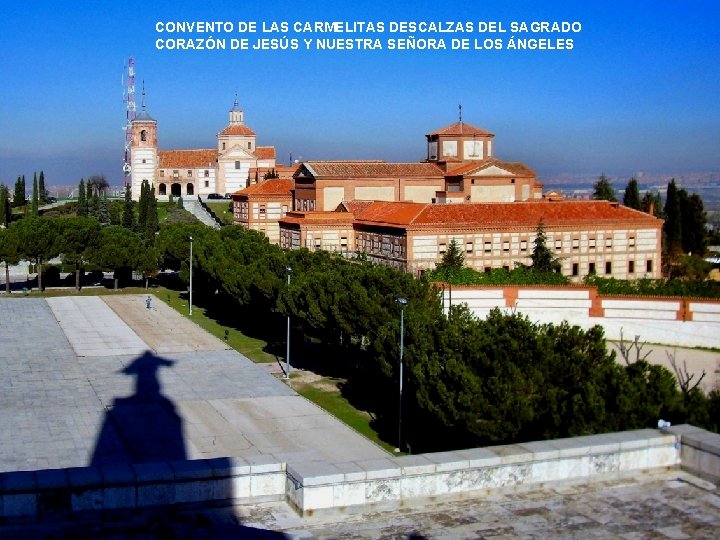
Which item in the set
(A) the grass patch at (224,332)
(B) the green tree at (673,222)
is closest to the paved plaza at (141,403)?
(A) the grass patch at (224,332)

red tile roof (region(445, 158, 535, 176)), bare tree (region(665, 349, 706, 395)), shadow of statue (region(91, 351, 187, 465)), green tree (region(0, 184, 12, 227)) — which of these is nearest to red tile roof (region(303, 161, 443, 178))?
red tile roof (region(445, 158, 535, 176))

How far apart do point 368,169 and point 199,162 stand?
5498cm

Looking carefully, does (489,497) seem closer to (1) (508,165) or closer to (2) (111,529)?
(2) (111,529)

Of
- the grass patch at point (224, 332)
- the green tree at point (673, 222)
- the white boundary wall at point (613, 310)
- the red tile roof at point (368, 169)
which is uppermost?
the red tile roof at point (368, 169)

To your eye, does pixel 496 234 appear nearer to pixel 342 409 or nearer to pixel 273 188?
pixel 342 409

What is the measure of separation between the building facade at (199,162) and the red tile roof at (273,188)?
39.0 meters

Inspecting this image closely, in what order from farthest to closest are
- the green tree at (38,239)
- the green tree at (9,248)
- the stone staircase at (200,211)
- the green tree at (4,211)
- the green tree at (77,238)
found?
the stone staircase at (200,211), the green tree at (4,211), the green tree at (77,238), the green tree at (38,239), the green tree at (9,248)

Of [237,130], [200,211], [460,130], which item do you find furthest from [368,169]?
[237,130]

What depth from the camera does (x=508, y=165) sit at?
59875 mm

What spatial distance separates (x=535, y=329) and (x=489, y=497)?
12.0 meters

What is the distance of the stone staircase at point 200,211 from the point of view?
86.8 metres

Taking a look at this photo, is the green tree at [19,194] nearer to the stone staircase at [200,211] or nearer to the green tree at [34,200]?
the green tree at [34,200]

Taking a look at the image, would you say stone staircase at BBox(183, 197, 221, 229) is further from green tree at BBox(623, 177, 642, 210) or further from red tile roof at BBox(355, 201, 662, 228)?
red tile roof at BBox(355, 201, 662, 228)

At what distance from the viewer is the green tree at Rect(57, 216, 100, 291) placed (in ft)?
173
